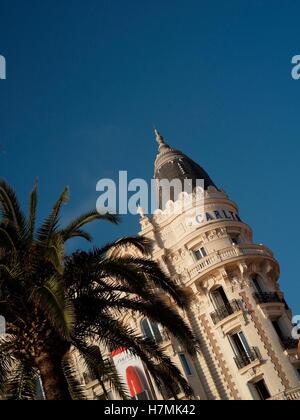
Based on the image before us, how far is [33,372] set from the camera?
48.1 feet

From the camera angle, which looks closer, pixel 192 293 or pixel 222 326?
pixel 222 326

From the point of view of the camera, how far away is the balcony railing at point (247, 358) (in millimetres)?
29734

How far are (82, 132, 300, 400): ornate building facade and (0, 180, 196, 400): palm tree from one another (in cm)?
1504

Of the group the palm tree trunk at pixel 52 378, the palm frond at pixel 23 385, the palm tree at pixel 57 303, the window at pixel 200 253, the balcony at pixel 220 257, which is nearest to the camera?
the palm tree trunk at pixel 52 378

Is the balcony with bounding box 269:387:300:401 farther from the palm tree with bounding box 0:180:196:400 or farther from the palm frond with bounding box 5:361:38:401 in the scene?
the palm frond with bounding box 5:361:38:401

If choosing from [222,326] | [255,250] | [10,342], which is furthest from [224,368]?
[10,342]

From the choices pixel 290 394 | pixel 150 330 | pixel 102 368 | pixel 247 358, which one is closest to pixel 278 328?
pixel 247 358

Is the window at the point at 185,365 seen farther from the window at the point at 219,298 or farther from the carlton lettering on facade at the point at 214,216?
the carlton lettering on facade at the point at 214,216

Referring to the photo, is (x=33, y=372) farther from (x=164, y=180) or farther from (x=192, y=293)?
(x=164, y=180)

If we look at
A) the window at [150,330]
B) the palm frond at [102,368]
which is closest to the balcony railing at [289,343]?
the window at [150,330]

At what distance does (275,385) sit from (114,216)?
17.8 m

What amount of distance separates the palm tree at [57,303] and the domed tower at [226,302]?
49.5 feet
